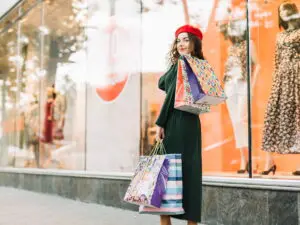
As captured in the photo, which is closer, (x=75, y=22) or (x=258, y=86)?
(x=258, y=86)

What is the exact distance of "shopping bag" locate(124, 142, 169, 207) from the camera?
11.7 ft

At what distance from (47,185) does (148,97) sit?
3134 mm

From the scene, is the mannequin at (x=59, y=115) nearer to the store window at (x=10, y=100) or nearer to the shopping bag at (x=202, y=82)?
the store window at (x=10, y=100)

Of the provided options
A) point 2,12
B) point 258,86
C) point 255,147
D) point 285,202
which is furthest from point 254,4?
point 2,12

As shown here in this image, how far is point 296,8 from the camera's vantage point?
606 centimetres

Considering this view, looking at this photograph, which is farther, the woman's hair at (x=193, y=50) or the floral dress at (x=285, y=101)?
the floral dress at (x=285, y=101)

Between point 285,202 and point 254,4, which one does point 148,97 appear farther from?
point 285,202

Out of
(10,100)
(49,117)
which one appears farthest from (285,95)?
(10,100)

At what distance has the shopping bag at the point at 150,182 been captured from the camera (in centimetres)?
357

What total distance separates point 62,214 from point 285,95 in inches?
129

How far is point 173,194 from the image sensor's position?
361 centimetres

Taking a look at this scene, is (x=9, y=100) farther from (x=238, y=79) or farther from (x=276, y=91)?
(x=276, y=91)

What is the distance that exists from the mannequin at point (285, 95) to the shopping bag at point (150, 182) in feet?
8.53

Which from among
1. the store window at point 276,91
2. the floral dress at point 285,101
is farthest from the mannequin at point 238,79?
the floral dress at point 285,101
